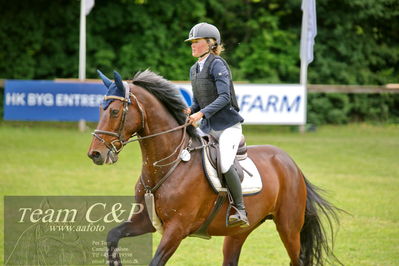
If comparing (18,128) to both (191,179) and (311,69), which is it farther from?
(191,179)

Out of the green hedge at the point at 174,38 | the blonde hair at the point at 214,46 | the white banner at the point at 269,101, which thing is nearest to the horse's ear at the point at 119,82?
the blonde hair at the point at 214,46

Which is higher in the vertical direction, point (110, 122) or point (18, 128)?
point (110, 122)

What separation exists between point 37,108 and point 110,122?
13.0 meters

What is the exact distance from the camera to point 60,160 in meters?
14.6

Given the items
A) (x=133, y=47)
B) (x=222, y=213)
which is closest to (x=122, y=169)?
(x=222, y=213)

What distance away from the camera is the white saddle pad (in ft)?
18.5

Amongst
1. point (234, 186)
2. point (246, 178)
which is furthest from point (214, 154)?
point (246, 178)

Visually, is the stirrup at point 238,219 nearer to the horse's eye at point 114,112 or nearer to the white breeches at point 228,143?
the white breeches at point 228,143

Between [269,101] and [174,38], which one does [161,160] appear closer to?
[269,101]

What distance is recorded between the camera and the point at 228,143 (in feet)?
18.8

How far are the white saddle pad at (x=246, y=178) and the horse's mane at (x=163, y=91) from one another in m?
0.45

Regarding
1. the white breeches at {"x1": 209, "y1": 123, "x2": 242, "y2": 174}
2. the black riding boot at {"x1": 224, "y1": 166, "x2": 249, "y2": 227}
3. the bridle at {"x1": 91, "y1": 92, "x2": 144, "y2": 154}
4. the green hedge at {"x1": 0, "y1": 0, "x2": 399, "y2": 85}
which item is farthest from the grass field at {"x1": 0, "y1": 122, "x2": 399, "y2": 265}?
the green hedge at {"x1": 0, "y1": 0, "x2": 399, "y2": 85}

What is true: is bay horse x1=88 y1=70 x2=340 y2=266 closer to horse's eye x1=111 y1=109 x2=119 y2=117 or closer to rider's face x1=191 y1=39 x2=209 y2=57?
horse's eye x1=111 y1=109 x2=119 y2=117

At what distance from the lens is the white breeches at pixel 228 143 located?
5637 mm
